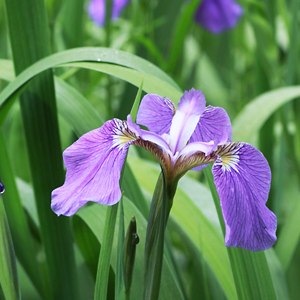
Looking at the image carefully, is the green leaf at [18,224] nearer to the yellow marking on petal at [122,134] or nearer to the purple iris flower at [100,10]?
the yellow marking on petal at [122,134]

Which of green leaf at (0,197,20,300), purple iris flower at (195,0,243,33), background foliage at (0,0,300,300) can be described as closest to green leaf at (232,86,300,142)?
background foliage at (0,0,300,300)

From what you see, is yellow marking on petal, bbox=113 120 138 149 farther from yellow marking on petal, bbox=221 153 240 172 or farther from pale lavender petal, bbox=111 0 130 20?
pale lavender petal, bbox=111 0 130 20

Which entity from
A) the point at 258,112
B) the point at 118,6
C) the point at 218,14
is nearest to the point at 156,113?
the point at 258,112

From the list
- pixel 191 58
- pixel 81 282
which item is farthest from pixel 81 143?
pixel 191 58

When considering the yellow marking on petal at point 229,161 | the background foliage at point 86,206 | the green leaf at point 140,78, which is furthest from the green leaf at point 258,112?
the yellow marking on petal at point 229,161

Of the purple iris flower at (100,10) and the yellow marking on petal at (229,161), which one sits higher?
the purple iris flower at (100,10)

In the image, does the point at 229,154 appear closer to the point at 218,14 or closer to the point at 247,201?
the point at 247,201

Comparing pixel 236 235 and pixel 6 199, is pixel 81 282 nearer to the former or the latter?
pixel 6 199
